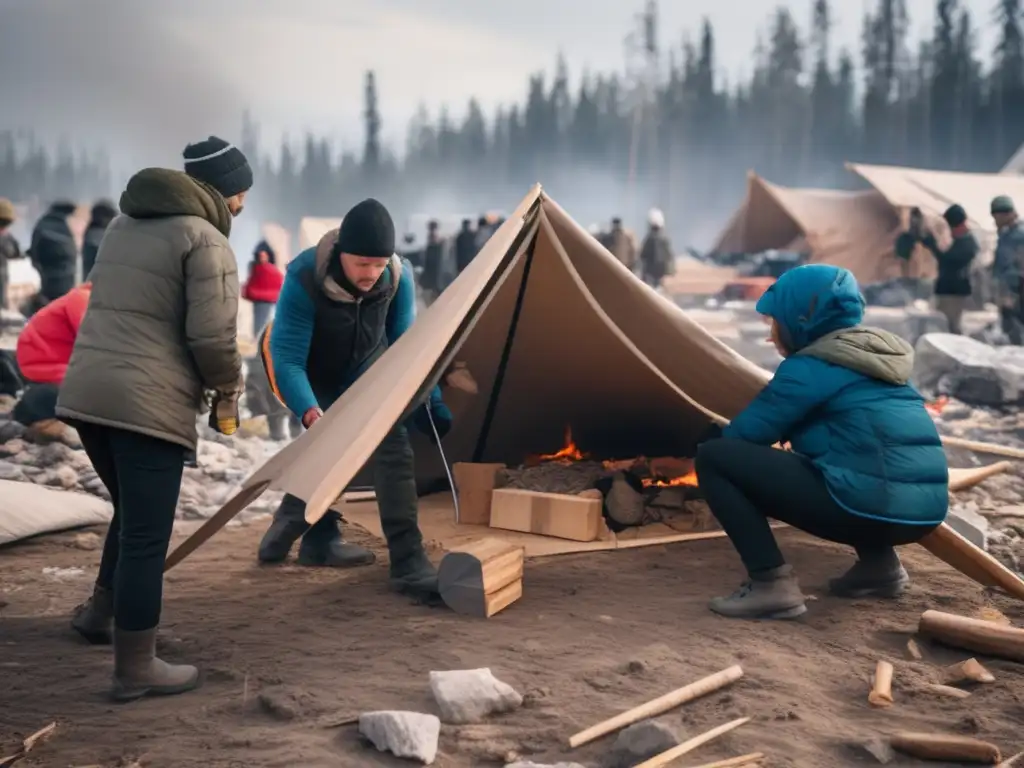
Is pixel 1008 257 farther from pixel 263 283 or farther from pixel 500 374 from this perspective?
pixel 263 283

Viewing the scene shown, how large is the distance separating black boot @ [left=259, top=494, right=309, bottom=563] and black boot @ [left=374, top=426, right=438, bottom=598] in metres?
0.58

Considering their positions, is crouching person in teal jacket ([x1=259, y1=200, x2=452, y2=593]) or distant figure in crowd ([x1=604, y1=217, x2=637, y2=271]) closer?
crouching person in teal jacket ([x1=259, y1=200, x2=452, y2=593])

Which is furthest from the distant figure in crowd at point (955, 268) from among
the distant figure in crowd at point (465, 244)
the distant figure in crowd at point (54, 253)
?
the distant figure in crowd at point (54, 253)

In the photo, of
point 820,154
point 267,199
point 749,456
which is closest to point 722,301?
point 749,456

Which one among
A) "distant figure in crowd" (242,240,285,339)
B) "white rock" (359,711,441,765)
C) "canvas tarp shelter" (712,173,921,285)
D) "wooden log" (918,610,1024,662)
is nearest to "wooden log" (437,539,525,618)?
"white rock" (359,711,441,765)

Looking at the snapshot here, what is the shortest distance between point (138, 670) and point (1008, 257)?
29.1 ft

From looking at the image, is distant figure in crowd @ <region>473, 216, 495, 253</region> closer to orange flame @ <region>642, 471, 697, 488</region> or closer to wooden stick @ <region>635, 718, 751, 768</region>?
orange flame @ <region>642, 471, 697, 488</region>

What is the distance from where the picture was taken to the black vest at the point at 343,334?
3820mm

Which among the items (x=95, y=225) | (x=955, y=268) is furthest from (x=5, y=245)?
(x=955, y=268)

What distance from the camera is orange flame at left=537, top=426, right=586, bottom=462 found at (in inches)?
203

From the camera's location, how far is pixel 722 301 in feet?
55.7

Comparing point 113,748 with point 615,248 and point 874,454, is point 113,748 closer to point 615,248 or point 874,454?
point 874,454

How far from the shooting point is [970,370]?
8.50m

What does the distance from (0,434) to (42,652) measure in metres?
3.42
